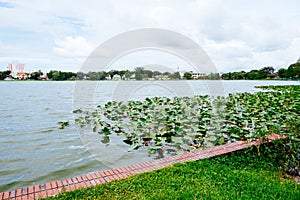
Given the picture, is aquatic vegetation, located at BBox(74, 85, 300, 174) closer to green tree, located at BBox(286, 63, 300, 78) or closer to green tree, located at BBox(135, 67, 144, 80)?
green tree, located at BBox(135, 67, 144, 80)

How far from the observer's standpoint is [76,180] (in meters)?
2.51

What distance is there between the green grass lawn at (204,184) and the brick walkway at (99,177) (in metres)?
0.13

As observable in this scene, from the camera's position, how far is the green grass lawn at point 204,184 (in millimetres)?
2203

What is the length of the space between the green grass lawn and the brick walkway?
5.3 inches

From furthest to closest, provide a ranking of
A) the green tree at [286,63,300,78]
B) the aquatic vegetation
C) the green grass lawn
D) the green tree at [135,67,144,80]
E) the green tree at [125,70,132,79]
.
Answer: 1. the green tree at [286,63,300,78]
2. the green tree at [125,70,132,79]
3. the green tree at [135,67,144,80]
4. the aquatic vegetation
5. the green grass lawn

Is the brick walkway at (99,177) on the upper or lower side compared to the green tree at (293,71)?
lower

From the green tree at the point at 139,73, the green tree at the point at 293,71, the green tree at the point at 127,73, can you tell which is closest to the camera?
the green tree at the point at 139,73

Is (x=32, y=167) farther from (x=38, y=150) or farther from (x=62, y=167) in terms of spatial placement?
(x=38, y=150)

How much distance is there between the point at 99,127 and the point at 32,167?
2.28 m

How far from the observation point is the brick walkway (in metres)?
2.22

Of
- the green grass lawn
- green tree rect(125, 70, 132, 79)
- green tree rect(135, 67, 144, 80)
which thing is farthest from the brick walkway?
green tree rect(125, 70, 132, 79)

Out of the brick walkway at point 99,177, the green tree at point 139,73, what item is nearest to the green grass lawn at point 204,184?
the brick walkway at point 99,177

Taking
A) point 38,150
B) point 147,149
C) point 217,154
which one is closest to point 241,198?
point 217,154

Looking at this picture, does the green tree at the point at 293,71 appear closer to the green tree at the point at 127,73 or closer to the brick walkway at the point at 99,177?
the green tree at the point at 127,73
